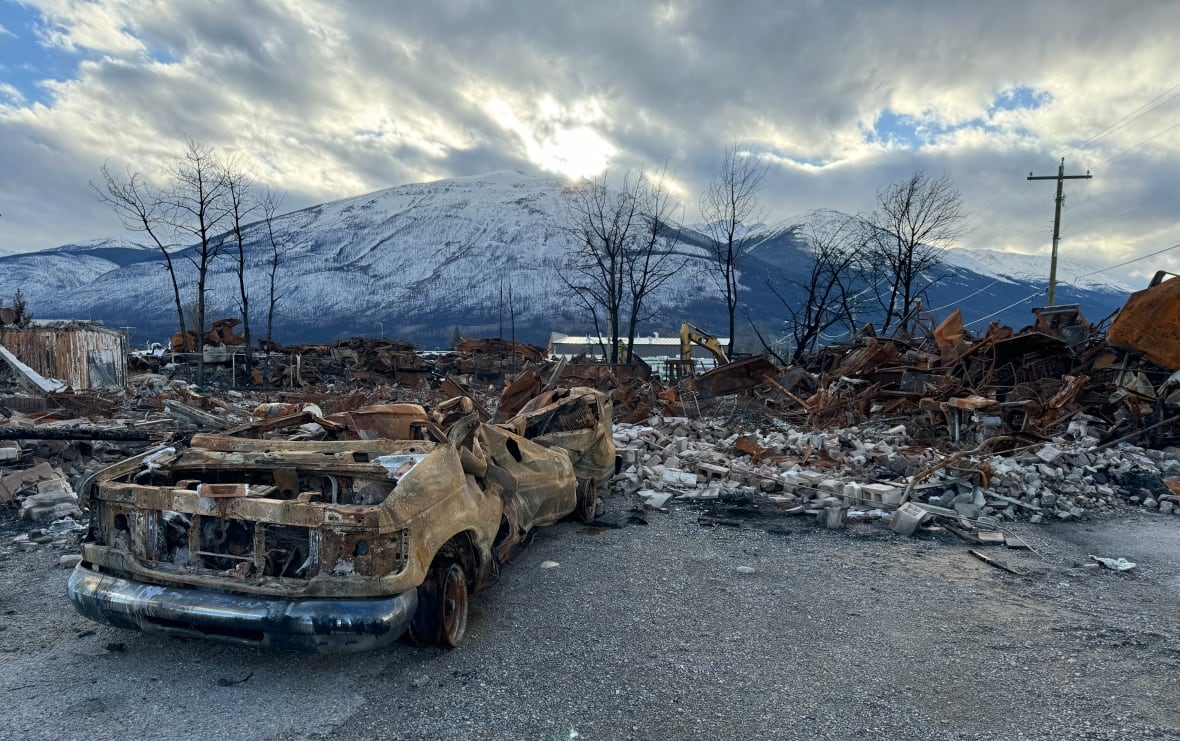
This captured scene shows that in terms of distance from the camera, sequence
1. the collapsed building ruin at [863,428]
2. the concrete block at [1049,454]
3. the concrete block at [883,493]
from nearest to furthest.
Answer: the collapsed building ruin at [863,428] < the concrete block at [883,493] < the concrete block at [1049,454]

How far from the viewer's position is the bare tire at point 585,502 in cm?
697

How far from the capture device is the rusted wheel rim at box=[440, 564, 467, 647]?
13.0 feet

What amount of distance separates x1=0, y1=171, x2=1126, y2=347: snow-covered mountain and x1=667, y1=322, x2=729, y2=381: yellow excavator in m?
91.8

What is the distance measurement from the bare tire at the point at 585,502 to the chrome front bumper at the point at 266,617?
3490mm

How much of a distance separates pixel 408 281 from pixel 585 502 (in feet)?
519

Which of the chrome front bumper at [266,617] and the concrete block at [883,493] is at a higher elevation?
the chrome front bumper at [266,617]

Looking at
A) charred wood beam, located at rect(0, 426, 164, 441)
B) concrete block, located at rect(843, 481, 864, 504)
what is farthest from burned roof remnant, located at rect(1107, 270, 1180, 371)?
charred wood beam, located at rect(0, 426, 164, 441)

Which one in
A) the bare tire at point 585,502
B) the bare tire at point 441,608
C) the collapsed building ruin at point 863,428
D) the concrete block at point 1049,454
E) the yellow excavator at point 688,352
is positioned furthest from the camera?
the yellow excavator at point 688,352

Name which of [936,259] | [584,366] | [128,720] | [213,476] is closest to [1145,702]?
[128,720]

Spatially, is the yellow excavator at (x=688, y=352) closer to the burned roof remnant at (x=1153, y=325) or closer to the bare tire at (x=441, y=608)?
the burned roof remnant at (x=1153, y=325)

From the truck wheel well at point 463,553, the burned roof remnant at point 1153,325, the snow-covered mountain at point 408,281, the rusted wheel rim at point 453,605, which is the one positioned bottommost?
the rusted wheel rim at point 453,605

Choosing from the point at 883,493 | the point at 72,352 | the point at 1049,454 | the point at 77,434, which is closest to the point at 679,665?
the point at 883,493

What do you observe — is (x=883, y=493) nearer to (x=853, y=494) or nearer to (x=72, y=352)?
(x=853, y=494)

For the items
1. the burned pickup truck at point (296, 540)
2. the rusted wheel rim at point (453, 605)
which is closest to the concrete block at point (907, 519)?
the burned pickup truck at point (296, 540)
